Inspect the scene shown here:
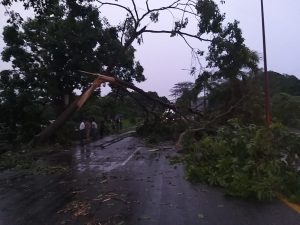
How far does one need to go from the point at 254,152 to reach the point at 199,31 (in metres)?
15.1

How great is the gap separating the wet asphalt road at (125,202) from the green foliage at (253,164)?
15.4 inches

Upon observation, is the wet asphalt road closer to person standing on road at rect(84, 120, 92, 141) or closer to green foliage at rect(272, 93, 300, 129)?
person standing on road at rect(84, 120, 92, 141)

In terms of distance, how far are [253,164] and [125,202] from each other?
9.29ft

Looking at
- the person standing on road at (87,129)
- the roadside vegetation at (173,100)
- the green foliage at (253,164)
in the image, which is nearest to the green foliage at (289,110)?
the roadside vegetation at (173,100)

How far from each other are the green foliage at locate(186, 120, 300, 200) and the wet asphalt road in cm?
39

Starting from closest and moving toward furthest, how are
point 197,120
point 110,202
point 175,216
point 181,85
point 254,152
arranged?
point 175,216 < point 110,202 < point 254,152 < point 197,120 < point 181,85

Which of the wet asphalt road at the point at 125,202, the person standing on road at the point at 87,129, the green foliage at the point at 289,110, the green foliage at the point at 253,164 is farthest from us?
the green foliage at the point at 289,110

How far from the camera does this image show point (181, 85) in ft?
224

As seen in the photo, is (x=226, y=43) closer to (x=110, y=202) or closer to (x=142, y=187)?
(x=142, y=187)

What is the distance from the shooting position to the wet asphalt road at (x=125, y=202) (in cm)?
744

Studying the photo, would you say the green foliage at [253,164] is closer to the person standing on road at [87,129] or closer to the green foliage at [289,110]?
the person standing on road at [87,129]

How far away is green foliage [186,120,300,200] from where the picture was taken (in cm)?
926

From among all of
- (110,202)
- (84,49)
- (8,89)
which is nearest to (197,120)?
(84,49)

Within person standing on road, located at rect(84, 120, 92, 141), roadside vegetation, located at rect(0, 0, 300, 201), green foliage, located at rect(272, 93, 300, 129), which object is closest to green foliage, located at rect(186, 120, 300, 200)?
roadside vegetation, located at rect(0, 0, 300, 201)
